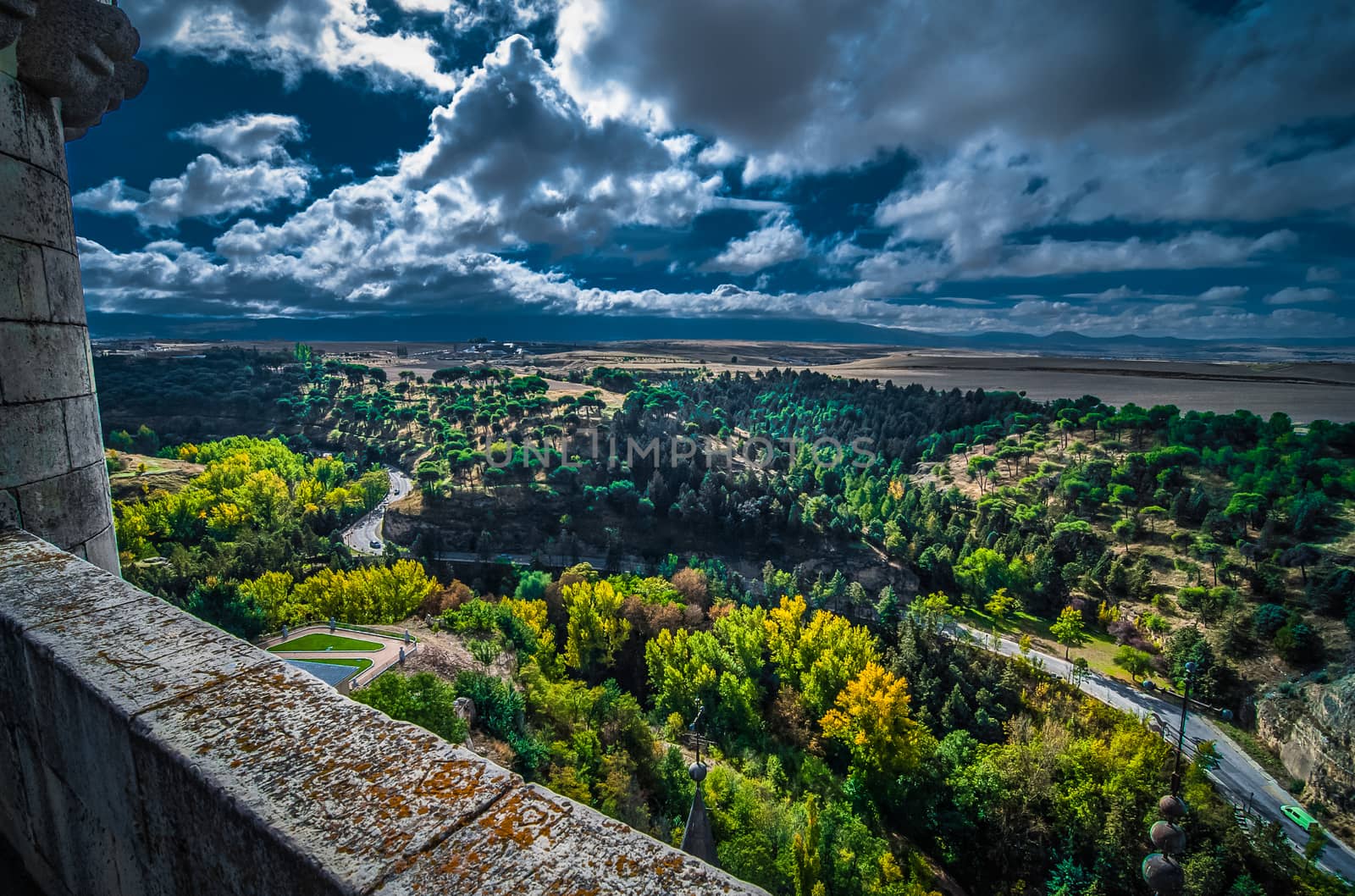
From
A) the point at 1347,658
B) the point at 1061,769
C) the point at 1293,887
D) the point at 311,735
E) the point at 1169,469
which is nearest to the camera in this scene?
the point at 311,735

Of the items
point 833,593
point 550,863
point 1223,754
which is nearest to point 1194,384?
point 1223,754

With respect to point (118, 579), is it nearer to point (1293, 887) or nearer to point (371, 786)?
point (371, 786)

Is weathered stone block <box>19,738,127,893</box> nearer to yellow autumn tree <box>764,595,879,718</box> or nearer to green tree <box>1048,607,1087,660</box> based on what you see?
yellow autumn tree <box>764,595,879,718</box>

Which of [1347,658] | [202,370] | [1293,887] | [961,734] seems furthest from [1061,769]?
[202,370]

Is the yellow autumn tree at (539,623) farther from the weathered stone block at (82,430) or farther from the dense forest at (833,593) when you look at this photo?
the weathered stone block at (82,430)

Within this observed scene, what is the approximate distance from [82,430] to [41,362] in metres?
0.82

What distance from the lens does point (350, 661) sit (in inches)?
1205

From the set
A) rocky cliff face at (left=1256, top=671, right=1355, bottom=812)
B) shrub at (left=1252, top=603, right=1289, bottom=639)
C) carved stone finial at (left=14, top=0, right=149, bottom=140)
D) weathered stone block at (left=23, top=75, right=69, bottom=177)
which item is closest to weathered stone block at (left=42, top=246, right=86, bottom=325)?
weathered stone block at (left=23, top=75, right=69, bottom=177)

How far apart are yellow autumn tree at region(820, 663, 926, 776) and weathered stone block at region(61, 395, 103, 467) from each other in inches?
1380

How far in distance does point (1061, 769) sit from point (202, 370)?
17429 centimetres

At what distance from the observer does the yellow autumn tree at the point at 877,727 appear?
3272cm

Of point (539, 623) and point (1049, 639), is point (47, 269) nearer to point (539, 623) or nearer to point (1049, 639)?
point (539, 623)

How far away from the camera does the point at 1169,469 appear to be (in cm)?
7469

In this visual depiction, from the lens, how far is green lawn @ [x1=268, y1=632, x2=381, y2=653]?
31.8 m
